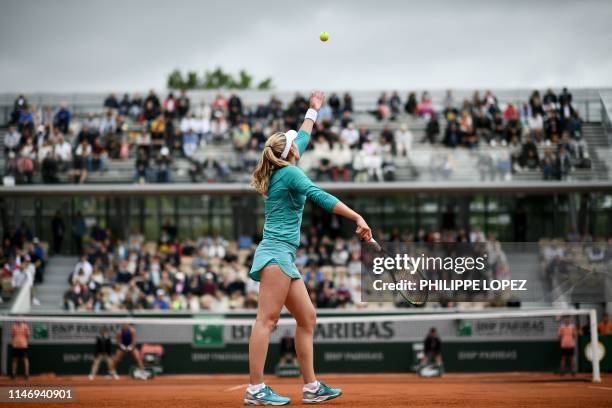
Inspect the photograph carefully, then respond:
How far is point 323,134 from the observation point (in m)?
28.8

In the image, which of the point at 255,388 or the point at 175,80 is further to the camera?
the point at 175,80

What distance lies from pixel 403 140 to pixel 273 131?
14.2ft

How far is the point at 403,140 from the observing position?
95.8 ft

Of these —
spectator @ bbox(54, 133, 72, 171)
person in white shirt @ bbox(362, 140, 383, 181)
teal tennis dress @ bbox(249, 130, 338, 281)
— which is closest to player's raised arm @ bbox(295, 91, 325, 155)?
teal tennis dress @ bbox(249, 130, 338, 281)

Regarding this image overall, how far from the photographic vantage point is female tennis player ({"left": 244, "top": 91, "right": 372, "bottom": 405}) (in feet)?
25.4

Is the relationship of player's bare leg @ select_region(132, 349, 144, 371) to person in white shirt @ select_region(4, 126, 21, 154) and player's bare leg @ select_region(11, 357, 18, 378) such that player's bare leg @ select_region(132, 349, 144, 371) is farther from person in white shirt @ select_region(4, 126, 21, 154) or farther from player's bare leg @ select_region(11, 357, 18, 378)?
person in white shirt @ select_region(4, 126, 21, 154)

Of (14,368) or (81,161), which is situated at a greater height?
(81,161)

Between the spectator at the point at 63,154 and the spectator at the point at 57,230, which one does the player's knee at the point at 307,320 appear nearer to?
the spectator at the point at 63,154

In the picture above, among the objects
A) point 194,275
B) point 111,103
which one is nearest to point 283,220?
point 194,275

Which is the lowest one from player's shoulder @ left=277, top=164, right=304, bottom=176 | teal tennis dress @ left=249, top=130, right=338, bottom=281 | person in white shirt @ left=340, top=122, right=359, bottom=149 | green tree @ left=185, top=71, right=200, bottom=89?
teal tennis dress @ left=249, top=130, right=338, bottom=281

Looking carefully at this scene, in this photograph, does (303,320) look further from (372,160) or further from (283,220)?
(372,160)

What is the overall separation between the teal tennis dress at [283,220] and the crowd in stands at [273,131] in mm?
19824

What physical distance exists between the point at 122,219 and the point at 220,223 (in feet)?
11.7

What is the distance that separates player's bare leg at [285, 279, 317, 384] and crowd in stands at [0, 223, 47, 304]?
67.0ft
